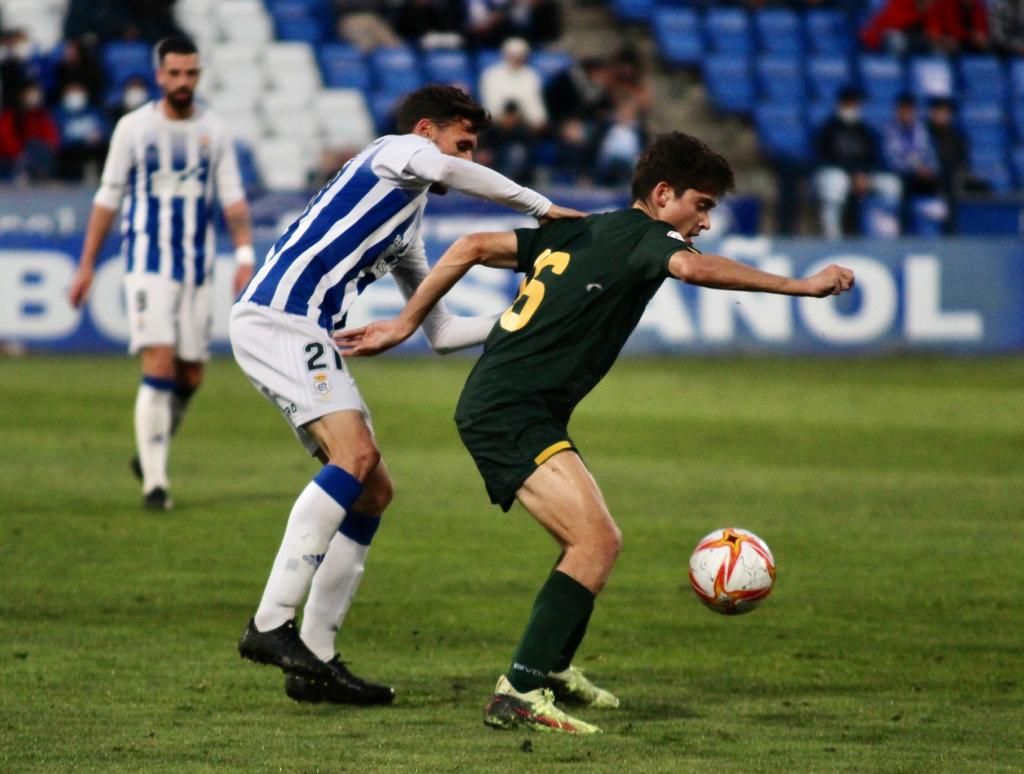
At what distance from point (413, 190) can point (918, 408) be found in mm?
9514

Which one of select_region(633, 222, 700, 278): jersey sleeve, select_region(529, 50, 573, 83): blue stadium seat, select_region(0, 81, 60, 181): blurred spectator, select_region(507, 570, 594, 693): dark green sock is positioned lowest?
select_region(0, 81, 60, 181): blurred spectator

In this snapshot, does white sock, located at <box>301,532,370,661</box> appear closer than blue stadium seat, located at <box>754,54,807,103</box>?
Yes

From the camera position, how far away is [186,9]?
71.1 feet

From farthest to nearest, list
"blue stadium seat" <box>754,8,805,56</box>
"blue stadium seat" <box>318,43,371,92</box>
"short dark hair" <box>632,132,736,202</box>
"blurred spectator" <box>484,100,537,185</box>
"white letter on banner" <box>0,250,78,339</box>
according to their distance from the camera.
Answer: "blue stadium seat" <box>754,8,805,56</box>, "blue stadium seat" <box>318,43,371,92</box>, "blurred spectator" <box>484,100,537,185</box>, "white letter on banner" <box>0,250,78,339</box>, "short dark hair" <box>632,132,736,202</box>

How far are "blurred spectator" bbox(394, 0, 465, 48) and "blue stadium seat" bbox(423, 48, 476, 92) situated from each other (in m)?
0.10

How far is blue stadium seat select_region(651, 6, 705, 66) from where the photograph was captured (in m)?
23.0

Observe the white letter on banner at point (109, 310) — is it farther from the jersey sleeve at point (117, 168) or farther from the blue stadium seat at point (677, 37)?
the blue stadium seat at point (677, 37)

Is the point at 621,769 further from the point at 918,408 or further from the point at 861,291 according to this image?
the point at 861,291

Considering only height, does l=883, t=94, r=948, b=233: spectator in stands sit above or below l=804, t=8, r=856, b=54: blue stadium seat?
below

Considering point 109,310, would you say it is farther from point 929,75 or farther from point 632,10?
point 929,75

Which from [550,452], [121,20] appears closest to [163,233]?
[550,452]

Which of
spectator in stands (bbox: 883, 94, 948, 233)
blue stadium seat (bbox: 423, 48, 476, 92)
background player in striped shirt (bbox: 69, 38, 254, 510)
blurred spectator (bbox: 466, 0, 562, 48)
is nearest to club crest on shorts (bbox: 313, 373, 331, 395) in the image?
background player in striped shirt (bbox: 69, 38, 254, 510)

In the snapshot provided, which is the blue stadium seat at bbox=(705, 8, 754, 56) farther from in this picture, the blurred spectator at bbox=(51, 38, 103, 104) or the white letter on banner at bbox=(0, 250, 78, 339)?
the white letter on banner at bbox=(0, 250, 78, 339)

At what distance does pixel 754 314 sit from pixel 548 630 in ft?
44.1
